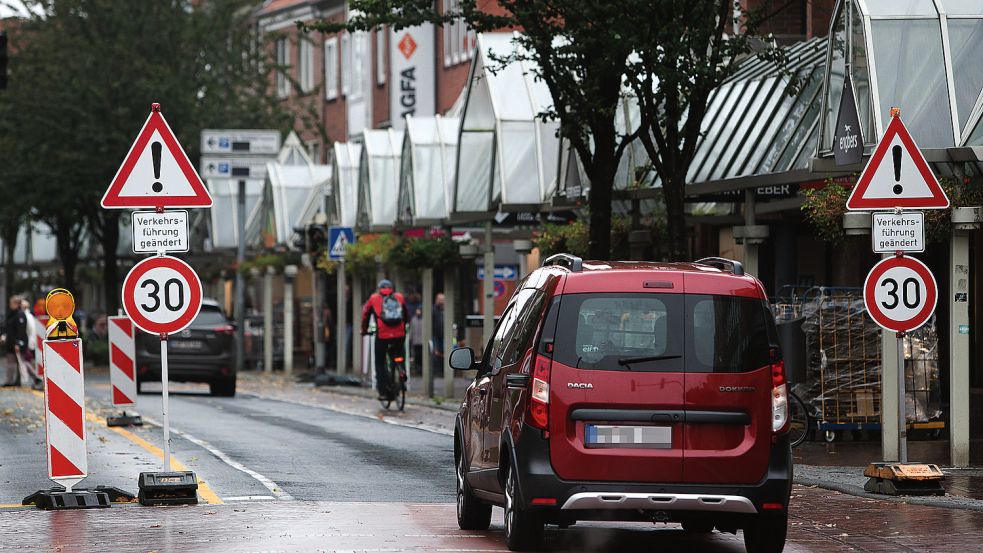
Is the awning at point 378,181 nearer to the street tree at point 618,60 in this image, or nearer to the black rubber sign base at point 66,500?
the street tree at point 618,60

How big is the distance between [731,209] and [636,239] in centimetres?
207

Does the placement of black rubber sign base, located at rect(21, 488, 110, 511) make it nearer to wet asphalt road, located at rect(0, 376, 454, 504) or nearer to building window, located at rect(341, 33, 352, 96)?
wet asphalt road, located at rect(0, 376, 454, 504)

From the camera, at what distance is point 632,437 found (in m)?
10.3

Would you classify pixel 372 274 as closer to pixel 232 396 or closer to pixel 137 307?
pixel 232 396

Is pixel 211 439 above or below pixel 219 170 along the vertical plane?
below

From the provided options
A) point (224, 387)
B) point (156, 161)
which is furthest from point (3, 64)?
point (156, 161)

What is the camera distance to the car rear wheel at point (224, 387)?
108ft

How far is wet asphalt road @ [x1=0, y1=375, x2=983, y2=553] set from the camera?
1130 centimetres

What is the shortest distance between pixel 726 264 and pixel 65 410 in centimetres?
529

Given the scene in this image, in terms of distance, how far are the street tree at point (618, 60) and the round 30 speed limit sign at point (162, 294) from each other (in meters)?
7.37

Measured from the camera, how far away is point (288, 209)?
48.5 meters

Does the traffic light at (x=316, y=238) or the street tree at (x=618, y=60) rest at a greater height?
the street tree at (x=618, y=60)

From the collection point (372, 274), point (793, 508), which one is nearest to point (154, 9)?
point (372, 274)

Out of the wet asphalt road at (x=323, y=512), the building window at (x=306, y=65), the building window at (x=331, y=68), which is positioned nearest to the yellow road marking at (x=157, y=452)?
the wet asphalt road at (x=323, y=512)
